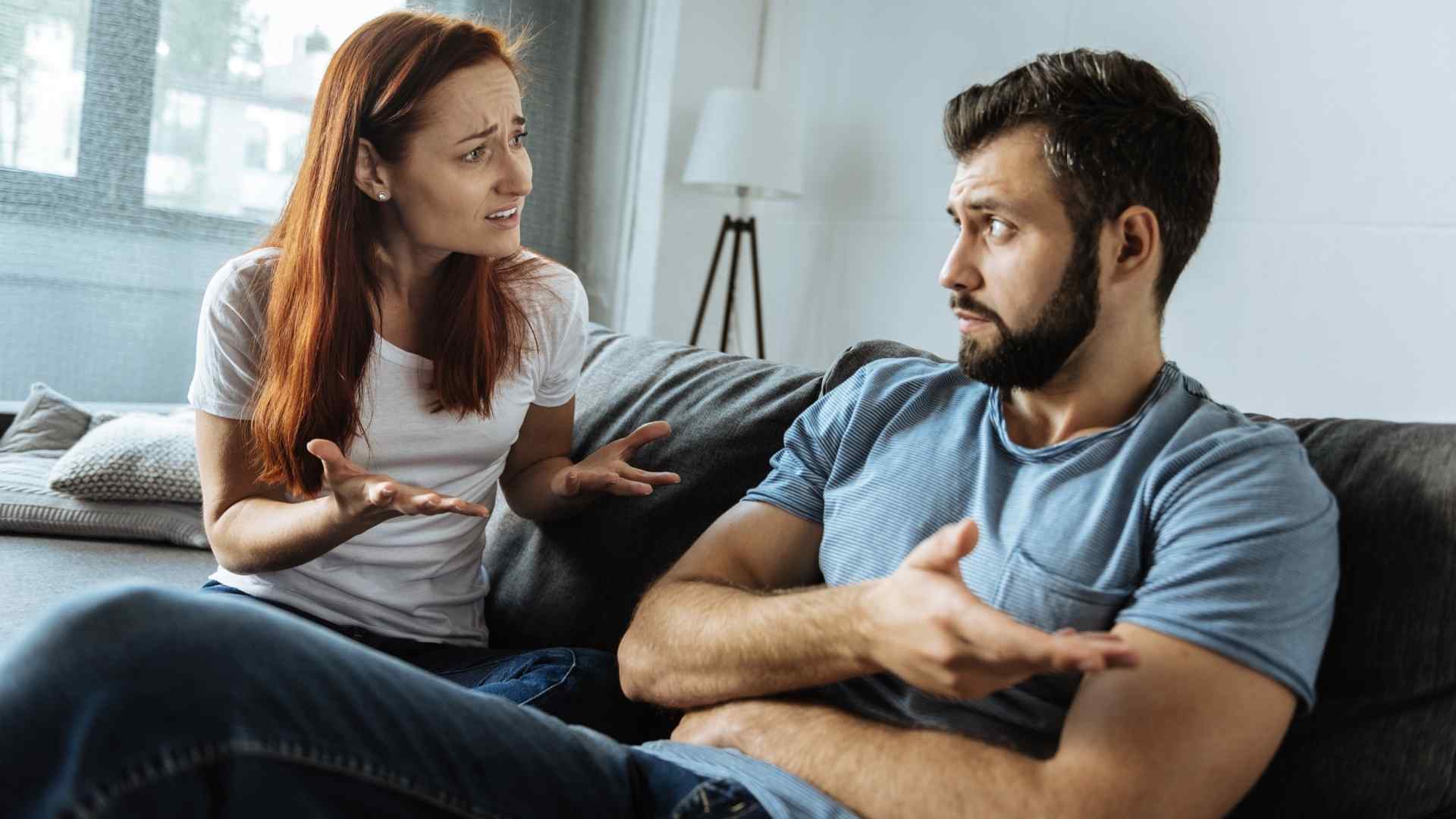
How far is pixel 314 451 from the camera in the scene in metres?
1.30

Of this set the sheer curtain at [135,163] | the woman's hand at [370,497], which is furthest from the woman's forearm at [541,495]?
the sheer curtain at [135,163]

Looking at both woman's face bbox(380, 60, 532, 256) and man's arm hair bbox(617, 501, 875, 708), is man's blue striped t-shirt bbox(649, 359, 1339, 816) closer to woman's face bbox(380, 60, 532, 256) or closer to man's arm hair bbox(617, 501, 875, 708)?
man's arm hair bbox(617, 501, 875, 708)

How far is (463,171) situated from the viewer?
65.0 inches

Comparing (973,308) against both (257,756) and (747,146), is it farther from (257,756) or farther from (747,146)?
(747,146)

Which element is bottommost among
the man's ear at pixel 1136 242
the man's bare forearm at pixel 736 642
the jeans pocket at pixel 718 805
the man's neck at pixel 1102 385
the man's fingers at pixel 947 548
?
the jeans pocket at pixel 718 805

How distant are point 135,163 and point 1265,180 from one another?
114 inches

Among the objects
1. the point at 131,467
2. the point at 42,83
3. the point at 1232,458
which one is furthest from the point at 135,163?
the point at 1232,458

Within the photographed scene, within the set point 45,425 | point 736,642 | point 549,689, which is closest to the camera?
point 736,642

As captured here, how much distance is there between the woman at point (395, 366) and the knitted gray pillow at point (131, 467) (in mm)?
884

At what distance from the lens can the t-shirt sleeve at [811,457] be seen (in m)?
1.45

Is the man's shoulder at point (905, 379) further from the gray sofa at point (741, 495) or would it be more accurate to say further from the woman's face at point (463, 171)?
the woman's face at point (463, 171)

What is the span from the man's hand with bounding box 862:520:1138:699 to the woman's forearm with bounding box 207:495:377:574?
67 cm

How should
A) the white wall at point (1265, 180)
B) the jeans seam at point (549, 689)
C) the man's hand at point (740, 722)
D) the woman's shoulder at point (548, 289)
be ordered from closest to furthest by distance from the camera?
the man's hand at point (740, 722)
the jeans seam at point (549, 689)
the woman's shoulder at point (548, 289)
the white wall at point (1265, 180)

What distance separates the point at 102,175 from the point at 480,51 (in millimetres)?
2137
